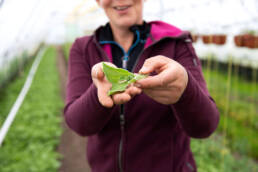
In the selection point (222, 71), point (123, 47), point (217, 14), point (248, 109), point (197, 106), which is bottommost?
point (222, 71)

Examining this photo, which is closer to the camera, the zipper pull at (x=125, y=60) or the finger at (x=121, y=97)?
the finger at (x=121, y=97)

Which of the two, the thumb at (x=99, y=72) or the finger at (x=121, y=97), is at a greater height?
the thumb at (x=99, y=72)

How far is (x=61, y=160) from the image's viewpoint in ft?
10.6

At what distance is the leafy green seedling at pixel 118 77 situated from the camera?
2.52ft

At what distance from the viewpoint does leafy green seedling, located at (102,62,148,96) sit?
2.52ft

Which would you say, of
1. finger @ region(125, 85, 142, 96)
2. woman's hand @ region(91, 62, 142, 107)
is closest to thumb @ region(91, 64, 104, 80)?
woman's hand @ region(91, 62, 142, 107)

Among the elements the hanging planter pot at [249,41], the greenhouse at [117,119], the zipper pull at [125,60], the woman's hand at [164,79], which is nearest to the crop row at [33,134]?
the greenhouse at [117,119]

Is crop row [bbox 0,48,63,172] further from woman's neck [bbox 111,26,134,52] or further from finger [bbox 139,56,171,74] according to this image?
finger [bbox 139,56,171,74]

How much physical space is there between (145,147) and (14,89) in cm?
570

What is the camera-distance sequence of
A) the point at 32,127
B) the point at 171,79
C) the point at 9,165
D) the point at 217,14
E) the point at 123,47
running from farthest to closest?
the point at 217,14, the point at 32,127, the point at 9,165, the point at 123,47, the point at 171,79

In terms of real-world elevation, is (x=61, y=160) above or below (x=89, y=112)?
below

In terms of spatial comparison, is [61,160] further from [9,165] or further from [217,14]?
[217,14]

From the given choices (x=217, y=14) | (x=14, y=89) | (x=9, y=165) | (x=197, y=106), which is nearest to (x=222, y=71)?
(x=217, y=14)

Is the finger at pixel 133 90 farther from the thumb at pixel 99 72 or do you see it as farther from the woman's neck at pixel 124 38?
the woman's neck at pixel 124 38
